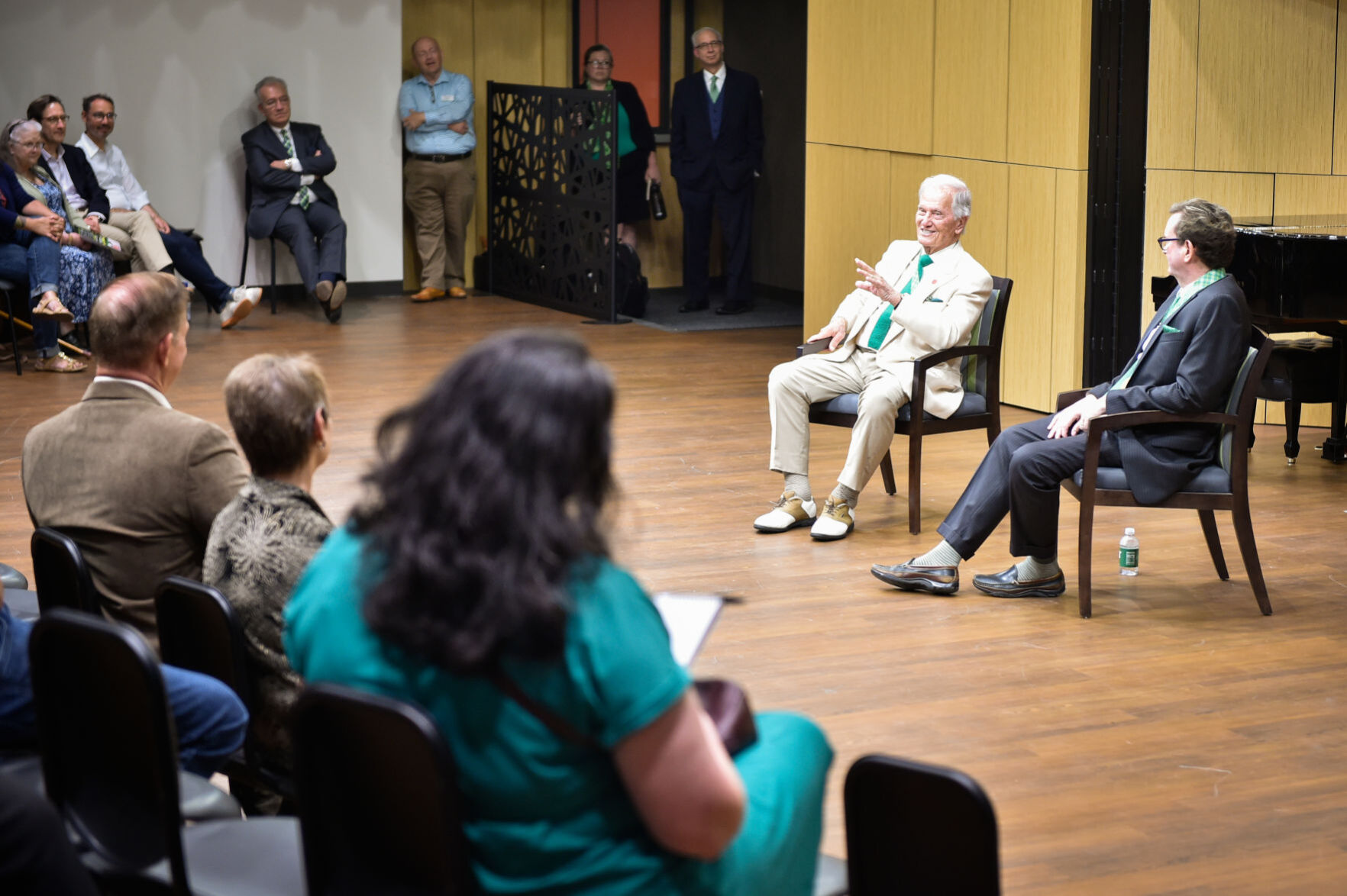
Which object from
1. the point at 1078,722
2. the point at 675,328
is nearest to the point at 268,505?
the point at 1078,722

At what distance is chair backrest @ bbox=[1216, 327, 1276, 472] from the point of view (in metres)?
4.32

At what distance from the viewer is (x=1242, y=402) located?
14.2 feet

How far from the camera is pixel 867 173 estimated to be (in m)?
8.27

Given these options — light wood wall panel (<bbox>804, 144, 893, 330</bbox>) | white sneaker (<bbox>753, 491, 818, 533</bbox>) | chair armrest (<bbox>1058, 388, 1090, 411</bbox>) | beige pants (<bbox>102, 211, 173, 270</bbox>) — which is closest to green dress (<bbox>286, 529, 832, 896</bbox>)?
chair armrest (<bbox>1058, 388, 1090, 411</bbox>)

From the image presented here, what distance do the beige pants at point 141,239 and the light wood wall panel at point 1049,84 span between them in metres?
4.99

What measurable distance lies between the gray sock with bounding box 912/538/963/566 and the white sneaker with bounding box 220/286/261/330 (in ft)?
18.2

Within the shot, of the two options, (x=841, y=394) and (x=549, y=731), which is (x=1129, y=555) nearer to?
(x=841, y=394)

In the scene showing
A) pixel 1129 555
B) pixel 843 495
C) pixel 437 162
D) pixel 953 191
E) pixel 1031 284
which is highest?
pixel 437 162

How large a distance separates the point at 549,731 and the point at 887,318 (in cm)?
409

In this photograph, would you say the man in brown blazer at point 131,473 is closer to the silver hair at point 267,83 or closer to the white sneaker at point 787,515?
the white sneaker at point 787,515

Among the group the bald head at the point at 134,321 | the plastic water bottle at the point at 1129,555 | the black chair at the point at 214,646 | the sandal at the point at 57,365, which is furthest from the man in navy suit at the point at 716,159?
the black chair at the point at 214,646

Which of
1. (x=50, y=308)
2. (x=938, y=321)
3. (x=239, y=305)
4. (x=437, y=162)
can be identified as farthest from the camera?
(x=437, y=162)

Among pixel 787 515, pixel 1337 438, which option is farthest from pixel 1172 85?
pixel 787 515

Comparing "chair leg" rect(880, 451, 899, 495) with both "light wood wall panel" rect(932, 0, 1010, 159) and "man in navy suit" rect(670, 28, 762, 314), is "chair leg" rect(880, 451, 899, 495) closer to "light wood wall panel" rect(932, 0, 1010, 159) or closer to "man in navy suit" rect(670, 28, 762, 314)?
"light wood wall panel" rect(932, 0, 1010, 159)
